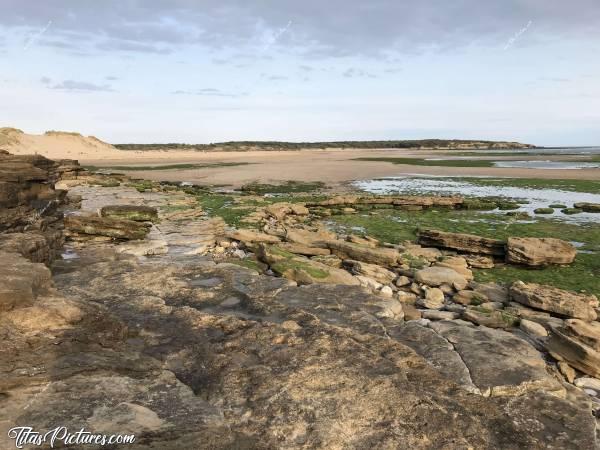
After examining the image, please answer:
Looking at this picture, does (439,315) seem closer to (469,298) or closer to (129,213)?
(469,298)

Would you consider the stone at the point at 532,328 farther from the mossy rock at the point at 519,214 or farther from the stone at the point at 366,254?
the mossy rock at the point at 519,214

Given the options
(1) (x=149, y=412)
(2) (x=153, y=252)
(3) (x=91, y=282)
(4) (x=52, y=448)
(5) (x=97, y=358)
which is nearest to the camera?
(4) (x=52, y=448)

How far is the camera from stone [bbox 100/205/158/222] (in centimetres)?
1805

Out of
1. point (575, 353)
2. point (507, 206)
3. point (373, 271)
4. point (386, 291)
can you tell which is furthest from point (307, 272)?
point (507, 206)

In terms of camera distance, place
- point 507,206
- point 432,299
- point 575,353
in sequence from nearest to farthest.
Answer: point 575,353 → point 432,299 → point 507,206

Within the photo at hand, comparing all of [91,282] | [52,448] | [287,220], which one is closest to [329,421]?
[52,448]

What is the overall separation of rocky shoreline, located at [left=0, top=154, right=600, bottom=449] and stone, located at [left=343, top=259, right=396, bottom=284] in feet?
5.08

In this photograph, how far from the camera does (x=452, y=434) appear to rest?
4484mm

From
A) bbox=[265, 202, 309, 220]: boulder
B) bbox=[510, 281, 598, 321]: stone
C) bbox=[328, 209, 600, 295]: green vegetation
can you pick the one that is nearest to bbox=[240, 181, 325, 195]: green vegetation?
bbox=[265, 202, 309, 220]: boulder

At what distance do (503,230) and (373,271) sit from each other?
34.2ft

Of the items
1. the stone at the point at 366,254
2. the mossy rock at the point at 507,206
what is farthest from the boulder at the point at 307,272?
the mossy rock at the point at 507,206

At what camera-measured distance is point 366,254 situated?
14898 mm

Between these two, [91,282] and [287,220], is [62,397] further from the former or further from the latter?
[287,220]

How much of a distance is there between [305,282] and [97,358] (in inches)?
248
